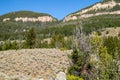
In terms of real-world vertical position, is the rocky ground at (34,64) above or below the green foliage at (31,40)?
below

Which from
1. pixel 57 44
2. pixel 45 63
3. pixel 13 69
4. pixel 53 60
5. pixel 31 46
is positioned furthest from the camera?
pixel 57 44

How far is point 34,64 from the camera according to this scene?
5181cm

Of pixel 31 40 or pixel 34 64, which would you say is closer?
pixel 34 64

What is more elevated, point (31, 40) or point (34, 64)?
point (31, 40)

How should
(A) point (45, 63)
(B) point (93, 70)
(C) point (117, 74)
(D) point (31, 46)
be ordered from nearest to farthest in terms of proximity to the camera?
(C) point (117, 74), (B) point (93, 70), (A) point (45, 63), (D) point (31, 46)

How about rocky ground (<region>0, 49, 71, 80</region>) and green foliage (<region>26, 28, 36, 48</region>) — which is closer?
rocky ground (<region>0, 49, 71, 80</region>)

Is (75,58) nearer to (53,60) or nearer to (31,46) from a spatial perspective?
(53,60)

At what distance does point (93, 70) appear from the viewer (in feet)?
131

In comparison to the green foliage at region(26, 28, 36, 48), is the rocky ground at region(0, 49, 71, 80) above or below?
below

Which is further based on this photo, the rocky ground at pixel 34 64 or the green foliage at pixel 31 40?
the green foliage at pixel 31 40

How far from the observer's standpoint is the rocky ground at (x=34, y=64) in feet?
149

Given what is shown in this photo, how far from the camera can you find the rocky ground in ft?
149

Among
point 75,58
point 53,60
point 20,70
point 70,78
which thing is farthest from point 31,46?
point 70,78

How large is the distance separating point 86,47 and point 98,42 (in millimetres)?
30459
